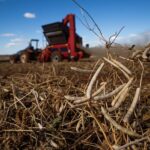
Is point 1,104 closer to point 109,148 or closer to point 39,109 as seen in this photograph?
point 39,109

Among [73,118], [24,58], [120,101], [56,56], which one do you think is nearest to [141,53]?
[120,101]

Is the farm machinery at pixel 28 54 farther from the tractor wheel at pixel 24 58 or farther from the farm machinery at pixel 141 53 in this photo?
the farm machinery at pixel 141 53

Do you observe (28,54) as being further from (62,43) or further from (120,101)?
(120,101)

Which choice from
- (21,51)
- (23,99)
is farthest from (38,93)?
(21,51)

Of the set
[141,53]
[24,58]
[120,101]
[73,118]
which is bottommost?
[24,58]

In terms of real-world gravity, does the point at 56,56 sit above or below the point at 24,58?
above

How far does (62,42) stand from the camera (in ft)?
75.6

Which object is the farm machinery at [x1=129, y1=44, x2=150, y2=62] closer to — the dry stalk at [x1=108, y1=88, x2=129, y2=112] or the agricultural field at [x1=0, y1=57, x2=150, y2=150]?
the agricultural field at [x1=0, y1=57, x2=150, y2=150]

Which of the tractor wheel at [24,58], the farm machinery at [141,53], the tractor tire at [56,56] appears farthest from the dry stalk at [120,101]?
the tractor wheel at [24,58]

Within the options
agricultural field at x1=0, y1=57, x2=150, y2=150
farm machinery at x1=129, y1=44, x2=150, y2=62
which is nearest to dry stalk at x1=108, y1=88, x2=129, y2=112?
agricultural field at x1=0, y1=57, x2=150, y2=150

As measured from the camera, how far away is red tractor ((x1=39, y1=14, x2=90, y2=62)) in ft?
73.8

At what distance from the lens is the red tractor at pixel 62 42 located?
22.5 meters

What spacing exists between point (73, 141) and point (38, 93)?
849 millimetres

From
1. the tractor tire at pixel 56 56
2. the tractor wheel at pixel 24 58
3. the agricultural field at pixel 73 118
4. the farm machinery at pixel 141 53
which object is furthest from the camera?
the tractor wheel at pixel 24 58
